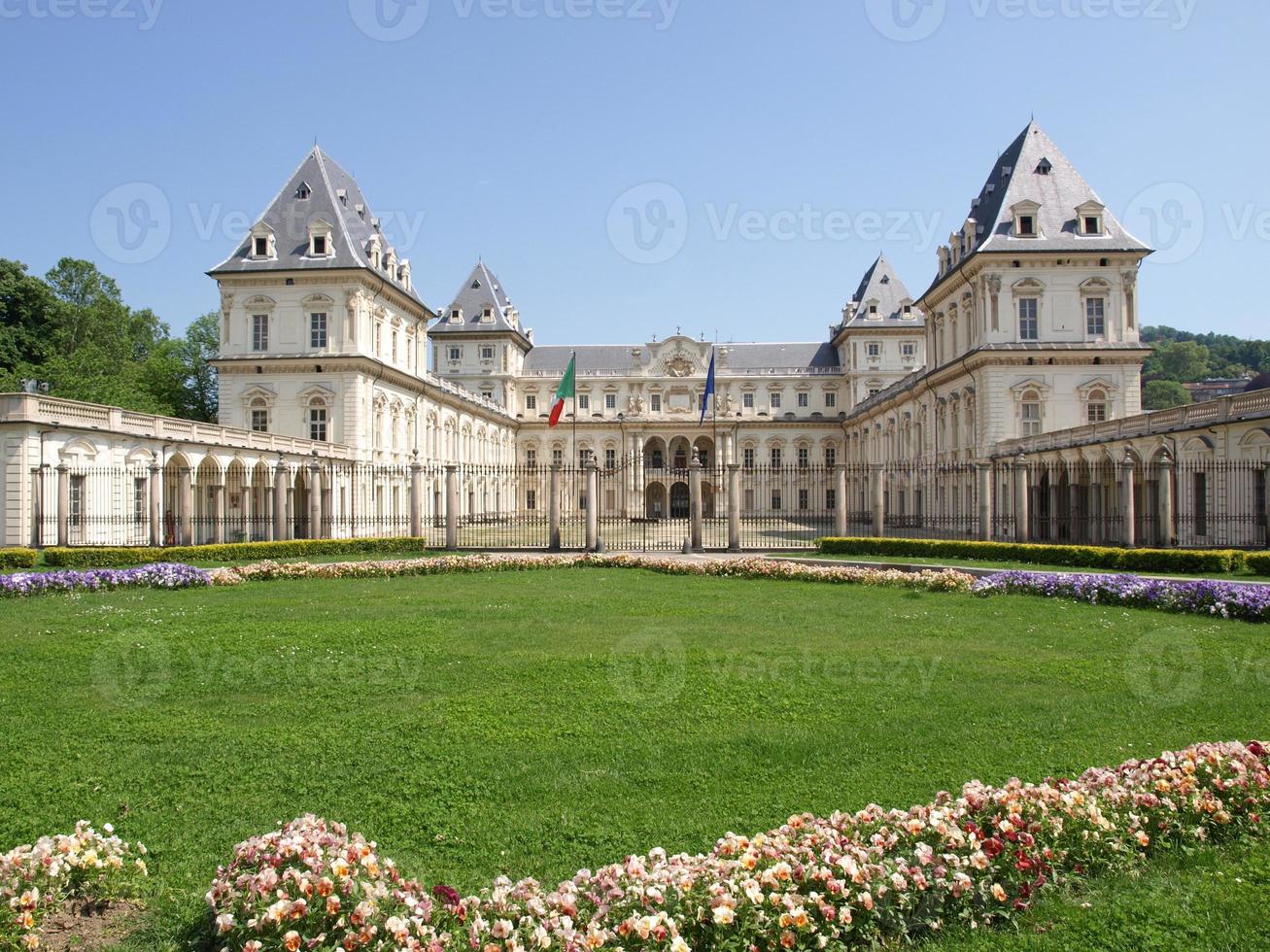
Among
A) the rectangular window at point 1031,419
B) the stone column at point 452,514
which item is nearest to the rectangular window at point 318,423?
the stone column at point 452,514

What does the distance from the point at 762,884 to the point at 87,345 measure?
5745cm

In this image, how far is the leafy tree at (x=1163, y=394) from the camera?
94062 mm

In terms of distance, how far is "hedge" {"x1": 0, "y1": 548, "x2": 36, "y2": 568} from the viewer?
21.0m

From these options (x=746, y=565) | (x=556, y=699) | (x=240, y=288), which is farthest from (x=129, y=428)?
(x=556, y=699)

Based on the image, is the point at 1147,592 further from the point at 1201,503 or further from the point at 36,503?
the point at 36,503

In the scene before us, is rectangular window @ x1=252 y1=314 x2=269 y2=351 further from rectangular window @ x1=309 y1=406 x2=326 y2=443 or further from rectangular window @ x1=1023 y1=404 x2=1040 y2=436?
rectangular window @ x1=1023 y1=404 x2=1040 y2=436

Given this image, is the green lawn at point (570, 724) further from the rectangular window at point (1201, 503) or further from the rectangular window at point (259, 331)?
the rectangular window at point (259, 331)

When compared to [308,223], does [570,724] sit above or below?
below

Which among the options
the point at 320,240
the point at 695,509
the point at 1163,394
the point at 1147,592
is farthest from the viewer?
the point at 1163,394

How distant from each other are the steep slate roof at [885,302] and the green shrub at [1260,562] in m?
55.4

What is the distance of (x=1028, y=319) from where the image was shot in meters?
39.9

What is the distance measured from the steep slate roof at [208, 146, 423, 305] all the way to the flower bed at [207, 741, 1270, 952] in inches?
1614

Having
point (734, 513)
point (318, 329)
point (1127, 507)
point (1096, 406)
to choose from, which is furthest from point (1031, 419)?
point (318, 329)

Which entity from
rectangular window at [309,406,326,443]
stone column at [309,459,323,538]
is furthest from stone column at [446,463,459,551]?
rectangular window at [309,406,326,443]
